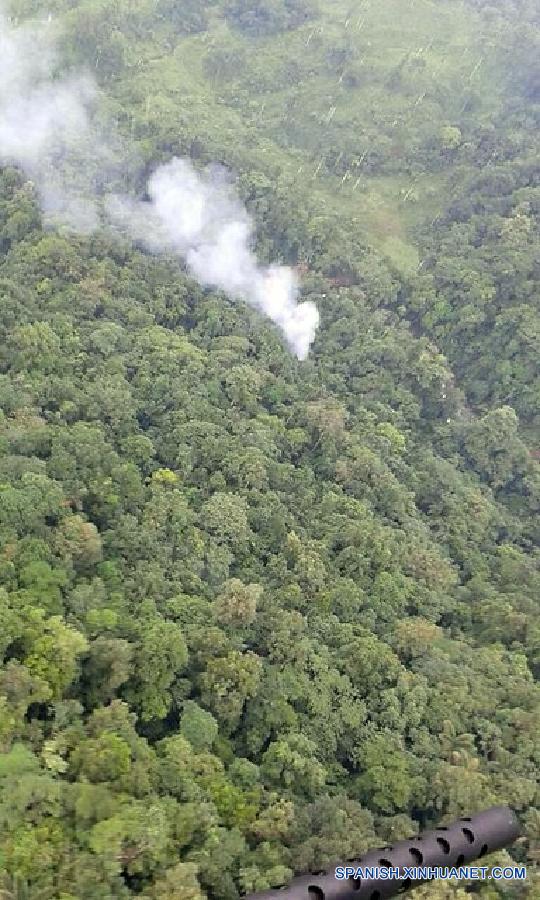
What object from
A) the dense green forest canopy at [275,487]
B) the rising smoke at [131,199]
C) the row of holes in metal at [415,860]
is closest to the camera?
the row of holes in metal at [415,860]

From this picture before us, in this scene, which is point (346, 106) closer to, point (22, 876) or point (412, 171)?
point (412, 171)

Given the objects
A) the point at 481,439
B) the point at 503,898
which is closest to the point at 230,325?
the point at 481,439

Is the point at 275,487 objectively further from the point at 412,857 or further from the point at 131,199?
the point at 131,199

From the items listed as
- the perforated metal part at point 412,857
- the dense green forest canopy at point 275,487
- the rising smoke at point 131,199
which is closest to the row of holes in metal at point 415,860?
the perforated metal part at point 412,857

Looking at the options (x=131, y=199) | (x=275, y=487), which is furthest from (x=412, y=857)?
(x=131, y=199)

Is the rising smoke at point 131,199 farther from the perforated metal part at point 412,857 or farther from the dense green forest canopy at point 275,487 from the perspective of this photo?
the perforated metal part at point 412,857

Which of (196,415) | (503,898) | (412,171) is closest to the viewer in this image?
(503,898)
